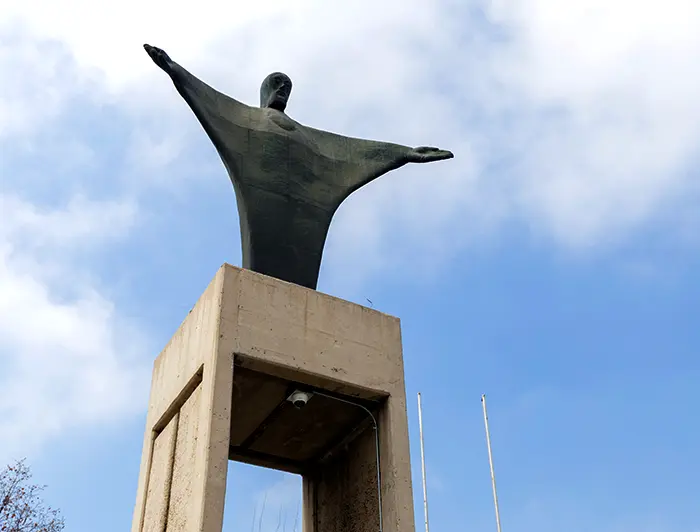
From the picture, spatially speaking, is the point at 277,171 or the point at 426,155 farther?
the point at 426,155

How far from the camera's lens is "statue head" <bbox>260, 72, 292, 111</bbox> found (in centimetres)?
953

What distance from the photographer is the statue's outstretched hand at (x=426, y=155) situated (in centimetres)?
979

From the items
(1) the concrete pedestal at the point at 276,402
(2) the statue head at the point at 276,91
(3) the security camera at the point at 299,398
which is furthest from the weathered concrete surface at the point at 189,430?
(2) the statue head at the point at 276,91

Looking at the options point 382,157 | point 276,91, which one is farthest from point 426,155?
point 276,91

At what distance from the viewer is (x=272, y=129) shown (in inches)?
358

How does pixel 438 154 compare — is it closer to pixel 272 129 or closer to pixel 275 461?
pixel 272 129

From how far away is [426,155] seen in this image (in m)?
9.80

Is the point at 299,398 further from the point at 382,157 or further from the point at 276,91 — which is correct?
the point at 276,91

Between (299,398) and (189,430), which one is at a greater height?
(299,398)

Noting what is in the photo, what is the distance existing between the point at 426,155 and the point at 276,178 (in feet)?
6.34

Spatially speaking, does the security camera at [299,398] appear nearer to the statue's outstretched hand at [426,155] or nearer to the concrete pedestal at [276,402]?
the concrete pedestal at [276,402]

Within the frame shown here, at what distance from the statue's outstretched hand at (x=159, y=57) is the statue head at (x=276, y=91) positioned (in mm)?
1348

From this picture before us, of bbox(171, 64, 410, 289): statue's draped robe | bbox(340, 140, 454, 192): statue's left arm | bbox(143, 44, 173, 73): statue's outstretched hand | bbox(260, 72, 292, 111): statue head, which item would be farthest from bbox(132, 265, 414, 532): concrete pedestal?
bbox(260, 72, 292, 111): statue head

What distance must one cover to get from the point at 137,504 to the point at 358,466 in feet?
7.02
